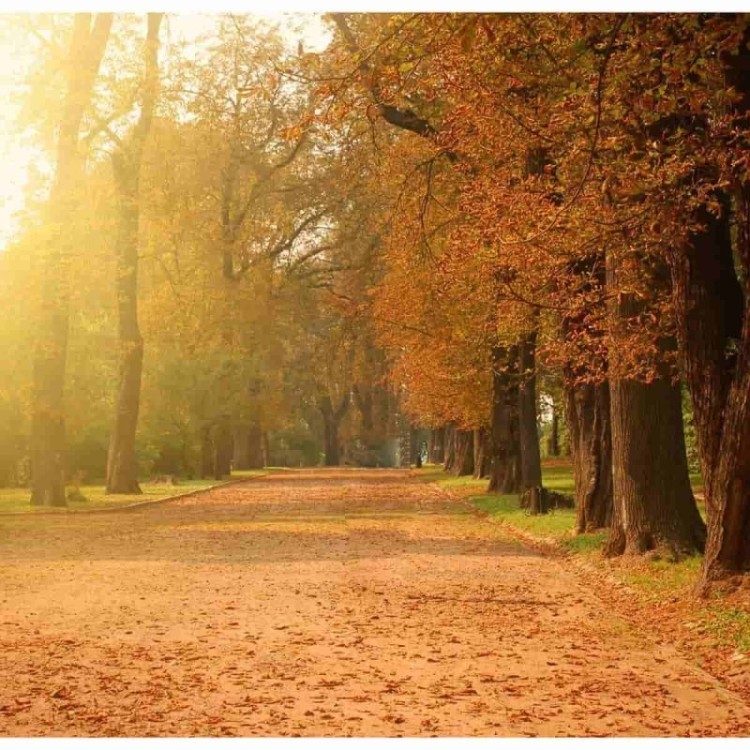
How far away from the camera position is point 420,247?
2183cm

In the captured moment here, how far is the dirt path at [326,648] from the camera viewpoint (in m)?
7.50

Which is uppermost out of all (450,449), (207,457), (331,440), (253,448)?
(331,440)

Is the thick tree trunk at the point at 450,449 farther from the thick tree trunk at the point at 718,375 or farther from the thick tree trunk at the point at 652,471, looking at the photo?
the thick tree trunk at the point at 718,375

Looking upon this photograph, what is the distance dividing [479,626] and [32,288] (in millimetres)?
19944

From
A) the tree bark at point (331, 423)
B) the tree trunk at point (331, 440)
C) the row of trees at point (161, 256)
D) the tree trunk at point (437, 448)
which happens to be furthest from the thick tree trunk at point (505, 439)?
the tree trunk at point (331, 440)

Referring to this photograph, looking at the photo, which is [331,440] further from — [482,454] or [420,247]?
[420,247]

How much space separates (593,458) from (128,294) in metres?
21.2

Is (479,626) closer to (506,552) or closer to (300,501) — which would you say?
(506,552)

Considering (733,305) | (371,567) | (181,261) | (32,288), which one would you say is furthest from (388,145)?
(181,261)

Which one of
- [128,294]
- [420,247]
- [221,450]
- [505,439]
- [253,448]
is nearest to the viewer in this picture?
[420,247]

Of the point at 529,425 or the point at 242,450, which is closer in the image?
the point at 529,425

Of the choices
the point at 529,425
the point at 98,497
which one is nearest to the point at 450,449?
the point at 98,497

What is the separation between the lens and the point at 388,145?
26.1 metres

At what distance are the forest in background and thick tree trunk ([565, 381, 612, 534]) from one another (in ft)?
0.13
